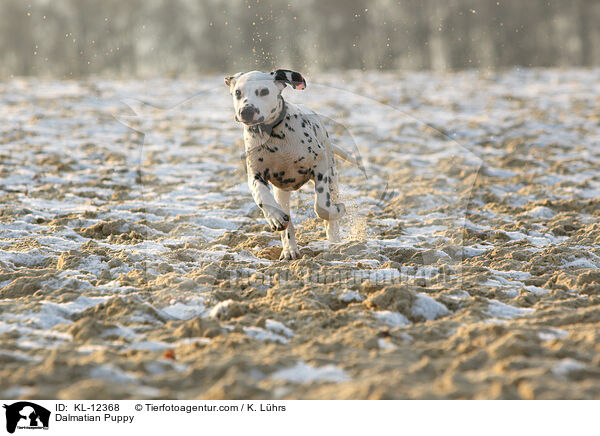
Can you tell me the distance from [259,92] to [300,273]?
1531mm

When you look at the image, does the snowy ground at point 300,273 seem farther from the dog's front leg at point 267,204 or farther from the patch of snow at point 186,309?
the dog's front leg at point 267,204

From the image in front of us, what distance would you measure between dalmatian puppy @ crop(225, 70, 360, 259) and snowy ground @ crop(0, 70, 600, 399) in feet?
1.48

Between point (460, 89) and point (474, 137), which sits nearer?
point (474, 137)

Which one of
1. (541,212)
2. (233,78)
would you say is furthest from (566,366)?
(541,212)

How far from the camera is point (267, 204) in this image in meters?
5.14

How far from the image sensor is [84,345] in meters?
3.40

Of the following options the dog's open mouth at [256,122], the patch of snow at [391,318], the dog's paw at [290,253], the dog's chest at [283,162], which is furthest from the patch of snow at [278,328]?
the dog's chest at [283,162]

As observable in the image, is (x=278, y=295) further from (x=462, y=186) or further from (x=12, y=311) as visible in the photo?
(x=462, y=186)

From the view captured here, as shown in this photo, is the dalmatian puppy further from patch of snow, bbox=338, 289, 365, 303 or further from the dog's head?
patch of snow, bbox=338, 289, 365, 303

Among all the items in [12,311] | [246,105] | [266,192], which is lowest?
[12,311]

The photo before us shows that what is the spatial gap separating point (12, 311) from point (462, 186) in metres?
6.58

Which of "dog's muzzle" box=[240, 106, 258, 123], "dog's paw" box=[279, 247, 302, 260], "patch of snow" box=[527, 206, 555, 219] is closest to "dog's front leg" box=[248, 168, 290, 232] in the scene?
"dog's paw" box=[279, 247, 302, 260]
